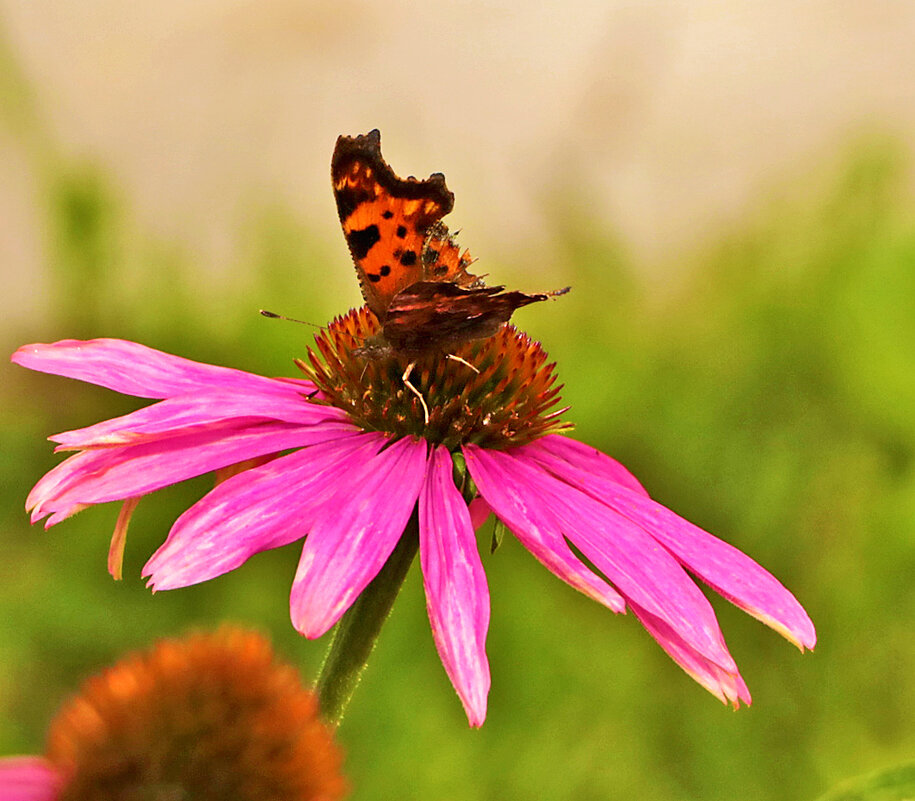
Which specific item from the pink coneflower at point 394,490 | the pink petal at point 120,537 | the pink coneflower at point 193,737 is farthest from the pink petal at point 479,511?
the pink coneflower at point 193,737

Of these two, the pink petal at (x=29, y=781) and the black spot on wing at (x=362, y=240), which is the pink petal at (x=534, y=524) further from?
the pink petal at (x=29, y=781)

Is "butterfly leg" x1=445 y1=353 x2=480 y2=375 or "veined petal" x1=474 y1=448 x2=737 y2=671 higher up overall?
"butterfly leg" x1=445 y1=353 x2=480 y2=375

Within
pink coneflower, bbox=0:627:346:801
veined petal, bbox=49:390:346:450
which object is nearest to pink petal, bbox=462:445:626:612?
veined petal, bbox=49:390:346:450

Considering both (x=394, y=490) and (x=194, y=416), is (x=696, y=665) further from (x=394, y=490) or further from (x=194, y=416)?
(x=194, y=416)

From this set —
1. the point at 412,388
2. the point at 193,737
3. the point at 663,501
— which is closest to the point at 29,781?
the point at 193,737

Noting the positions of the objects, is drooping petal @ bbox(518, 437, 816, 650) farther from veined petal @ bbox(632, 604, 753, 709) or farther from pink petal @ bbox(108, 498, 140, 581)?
pink petal @ bbox(108, 498, 140, 581)
